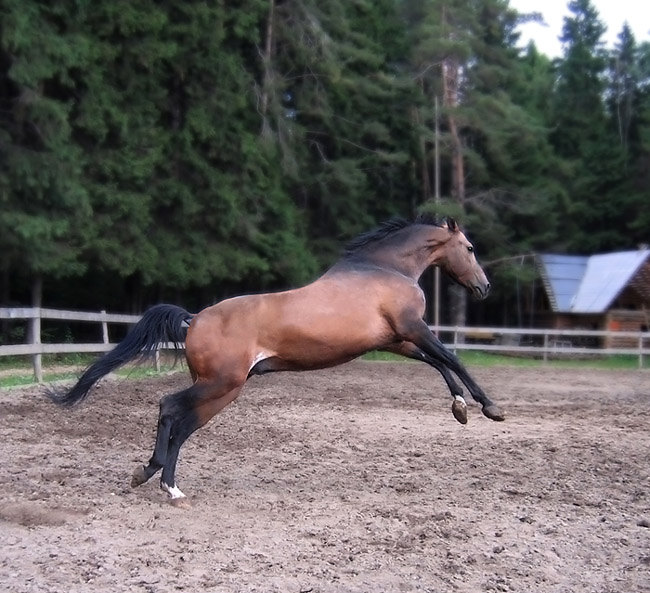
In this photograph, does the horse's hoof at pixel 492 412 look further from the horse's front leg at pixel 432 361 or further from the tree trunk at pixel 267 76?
the tree trunk at pixel 267 76

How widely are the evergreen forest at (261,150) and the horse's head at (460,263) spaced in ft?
47.9

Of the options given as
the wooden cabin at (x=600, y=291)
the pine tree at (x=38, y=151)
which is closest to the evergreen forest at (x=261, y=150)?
the pine tree at (x=38, y=151)

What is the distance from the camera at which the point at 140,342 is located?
6566 mm

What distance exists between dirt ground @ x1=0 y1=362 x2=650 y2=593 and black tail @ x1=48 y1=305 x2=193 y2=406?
0.61 metres

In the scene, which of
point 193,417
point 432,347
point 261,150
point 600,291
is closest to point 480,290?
point 432,347

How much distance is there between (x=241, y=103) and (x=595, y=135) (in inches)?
950

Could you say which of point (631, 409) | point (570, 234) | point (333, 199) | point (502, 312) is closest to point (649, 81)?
point (570, 234)

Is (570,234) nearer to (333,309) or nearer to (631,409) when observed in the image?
(631,409)

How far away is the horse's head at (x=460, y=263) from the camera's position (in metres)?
7.20

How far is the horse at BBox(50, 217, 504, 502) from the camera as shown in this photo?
5.98 metres

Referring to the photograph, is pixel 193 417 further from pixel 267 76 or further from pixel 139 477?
pixel 267 76

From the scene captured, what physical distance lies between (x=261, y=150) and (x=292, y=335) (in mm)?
22045

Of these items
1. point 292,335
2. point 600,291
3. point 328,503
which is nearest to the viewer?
point 328,503

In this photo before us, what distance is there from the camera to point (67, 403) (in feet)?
21.6
